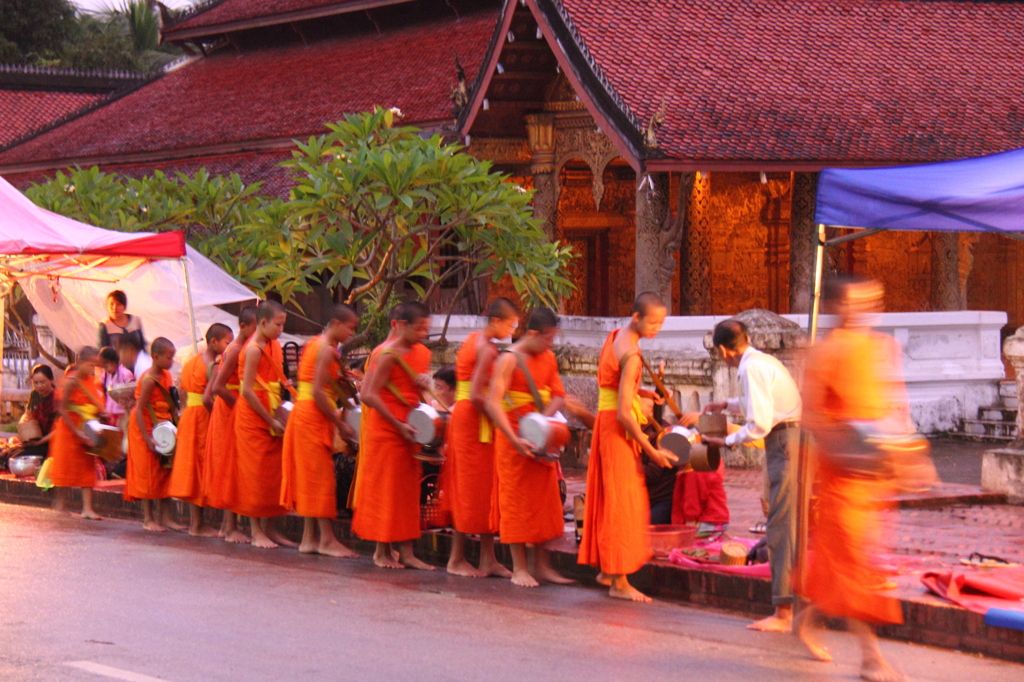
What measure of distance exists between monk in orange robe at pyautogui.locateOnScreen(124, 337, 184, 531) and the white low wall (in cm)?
525

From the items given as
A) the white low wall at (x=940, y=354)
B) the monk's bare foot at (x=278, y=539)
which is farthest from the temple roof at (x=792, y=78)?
the monk's bare foot at (x=278, y=539)

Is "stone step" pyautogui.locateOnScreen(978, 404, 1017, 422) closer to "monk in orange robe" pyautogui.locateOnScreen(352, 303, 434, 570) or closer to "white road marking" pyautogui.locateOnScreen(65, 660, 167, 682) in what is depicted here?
"monk in orange robe" pyautogui.locateOnScreen(352, 303, 434, 570)

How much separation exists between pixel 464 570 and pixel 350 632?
74.2 inches

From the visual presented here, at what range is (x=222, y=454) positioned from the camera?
32.8 feet

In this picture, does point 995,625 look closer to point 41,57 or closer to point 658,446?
point 658,446

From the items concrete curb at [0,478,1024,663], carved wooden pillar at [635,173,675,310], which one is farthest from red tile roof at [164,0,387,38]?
concrete curb at [0,478,1024,663]

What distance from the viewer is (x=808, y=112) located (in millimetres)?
17484

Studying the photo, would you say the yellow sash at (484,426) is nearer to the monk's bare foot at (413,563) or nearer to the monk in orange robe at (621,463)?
the monk in orange robe at (621,463)

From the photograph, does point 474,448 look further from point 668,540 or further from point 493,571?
point 668,540


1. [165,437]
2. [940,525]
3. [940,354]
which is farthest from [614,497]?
[940,354]

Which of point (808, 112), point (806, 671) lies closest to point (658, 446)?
point (806, 671)

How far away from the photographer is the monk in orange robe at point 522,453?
8094 mm

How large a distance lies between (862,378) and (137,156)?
72.2 ft

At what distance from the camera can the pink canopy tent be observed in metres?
11.8
